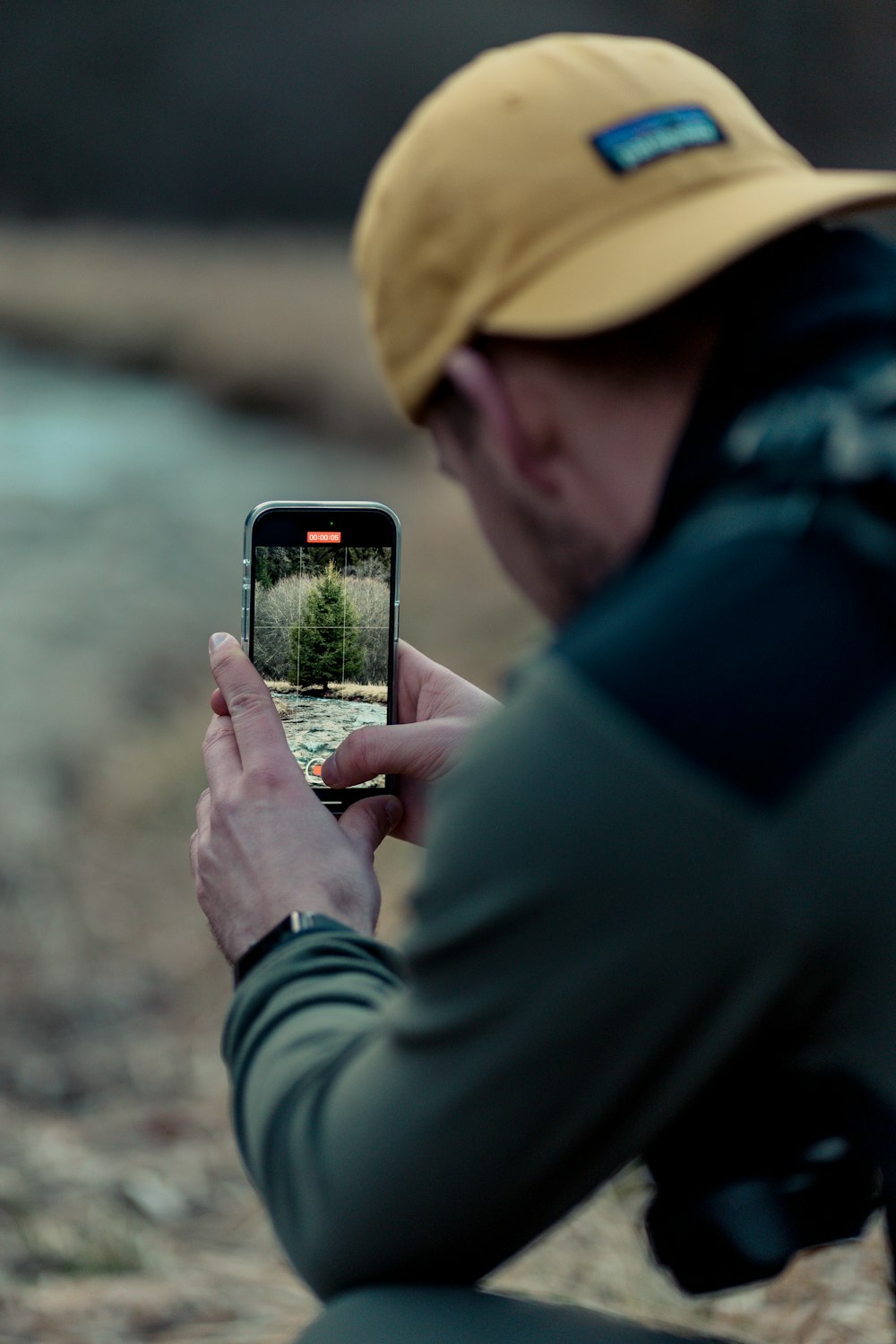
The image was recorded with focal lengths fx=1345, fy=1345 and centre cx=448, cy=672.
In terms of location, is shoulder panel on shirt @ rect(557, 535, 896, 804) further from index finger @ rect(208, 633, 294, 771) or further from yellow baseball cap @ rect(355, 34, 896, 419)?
index finger @ rect(208, 633, 294, 771)

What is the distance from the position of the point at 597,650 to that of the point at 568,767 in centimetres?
4

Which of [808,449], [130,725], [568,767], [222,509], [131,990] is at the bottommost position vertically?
[131,990]

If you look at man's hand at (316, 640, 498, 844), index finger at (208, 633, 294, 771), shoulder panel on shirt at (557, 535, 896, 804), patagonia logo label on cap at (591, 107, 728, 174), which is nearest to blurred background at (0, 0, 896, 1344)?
man's hand at (316, 640, 498, 844)

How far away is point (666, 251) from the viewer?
0.54 meters

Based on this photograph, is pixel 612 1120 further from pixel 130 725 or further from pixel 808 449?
pixel 130 725

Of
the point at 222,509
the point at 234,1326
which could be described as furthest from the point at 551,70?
the point at 222,509

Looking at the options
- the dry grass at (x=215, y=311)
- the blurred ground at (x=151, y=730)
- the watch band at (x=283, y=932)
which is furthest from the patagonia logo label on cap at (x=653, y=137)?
the dry grass at (x=215, y=311)

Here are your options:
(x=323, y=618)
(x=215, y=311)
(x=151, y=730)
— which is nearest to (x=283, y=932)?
(x=323, y=618)

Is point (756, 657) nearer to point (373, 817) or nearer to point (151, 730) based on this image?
point (373, 817)

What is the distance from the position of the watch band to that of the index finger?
5.5 inches

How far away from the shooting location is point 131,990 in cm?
224

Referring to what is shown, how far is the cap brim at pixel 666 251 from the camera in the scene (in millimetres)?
533

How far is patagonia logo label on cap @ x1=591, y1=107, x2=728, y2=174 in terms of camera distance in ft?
1.90

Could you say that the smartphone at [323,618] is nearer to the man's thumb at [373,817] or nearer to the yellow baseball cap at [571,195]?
the man's thumb at [373,817]
